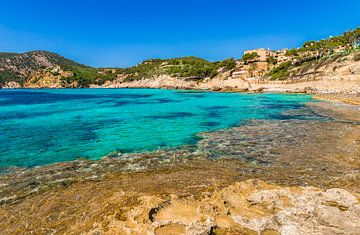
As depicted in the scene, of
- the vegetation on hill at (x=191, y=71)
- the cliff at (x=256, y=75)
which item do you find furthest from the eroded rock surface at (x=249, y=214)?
the vegetation on hill at (x=191, y=71)

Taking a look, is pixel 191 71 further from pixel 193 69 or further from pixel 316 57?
pixel 316 57

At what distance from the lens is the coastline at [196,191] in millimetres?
5949

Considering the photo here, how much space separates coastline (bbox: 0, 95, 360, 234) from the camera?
19.5 feet

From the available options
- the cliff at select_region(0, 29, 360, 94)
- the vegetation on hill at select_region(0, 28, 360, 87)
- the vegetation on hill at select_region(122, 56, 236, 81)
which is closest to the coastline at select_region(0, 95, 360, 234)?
the cliff at select_region(0, 29, 360, 94)

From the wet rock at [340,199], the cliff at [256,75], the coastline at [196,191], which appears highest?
the cliff at [256,75]

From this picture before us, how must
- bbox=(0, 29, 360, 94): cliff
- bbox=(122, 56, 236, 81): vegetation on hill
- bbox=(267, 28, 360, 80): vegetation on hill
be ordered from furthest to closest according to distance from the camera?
bbox=(122, 56, 236, 81): vegetation on hill
bbox=(267, 28, 360, 80): vegetation on hill
bbox=(0, 29, 360, 94): cliff

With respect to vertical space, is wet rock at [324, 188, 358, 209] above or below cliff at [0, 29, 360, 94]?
below

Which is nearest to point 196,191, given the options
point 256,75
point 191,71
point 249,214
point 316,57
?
point 249,214

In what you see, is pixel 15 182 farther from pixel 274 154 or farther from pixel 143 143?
pixel 274 154

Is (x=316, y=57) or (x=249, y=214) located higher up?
(x=316, y=57)

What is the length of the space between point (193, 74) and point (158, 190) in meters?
118

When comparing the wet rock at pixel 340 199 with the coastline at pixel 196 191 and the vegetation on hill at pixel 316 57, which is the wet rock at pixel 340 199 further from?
the vegetation on hill at pixel 316 57

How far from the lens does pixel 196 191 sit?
8375 millimetres

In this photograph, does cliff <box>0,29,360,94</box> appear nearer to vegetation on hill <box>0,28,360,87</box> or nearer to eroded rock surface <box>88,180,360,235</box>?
vegetation on hill <box>0,28,360,87</box>
